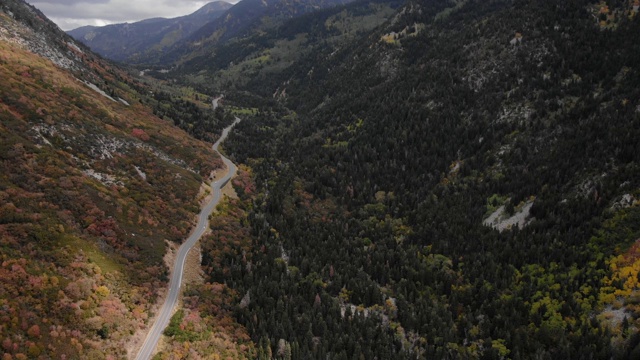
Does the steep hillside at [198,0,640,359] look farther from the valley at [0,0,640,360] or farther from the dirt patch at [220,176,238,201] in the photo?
the dirt patch at [220,176,238,201]

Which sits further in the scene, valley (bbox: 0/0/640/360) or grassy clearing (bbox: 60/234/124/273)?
grassy clearing (bbox: 60/234/124/273)

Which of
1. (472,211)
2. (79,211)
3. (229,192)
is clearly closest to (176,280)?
(79,211)

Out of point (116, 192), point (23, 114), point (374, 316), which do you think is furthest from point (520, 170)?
point (23, 114)

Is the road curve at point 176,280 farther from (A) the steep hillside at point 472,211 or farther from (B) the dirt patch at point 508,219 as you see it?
(B) the dirt patch at point 508,219

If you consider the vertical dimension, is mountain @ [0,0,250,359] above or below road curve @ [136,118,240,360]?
above

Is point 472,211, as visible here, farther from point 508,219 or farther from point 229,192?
point 229,192

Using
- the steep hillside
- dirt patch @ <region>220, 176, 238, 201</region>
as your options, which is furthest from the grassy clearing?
dirt patch @ <region>220, 176, 238, 201</region>
